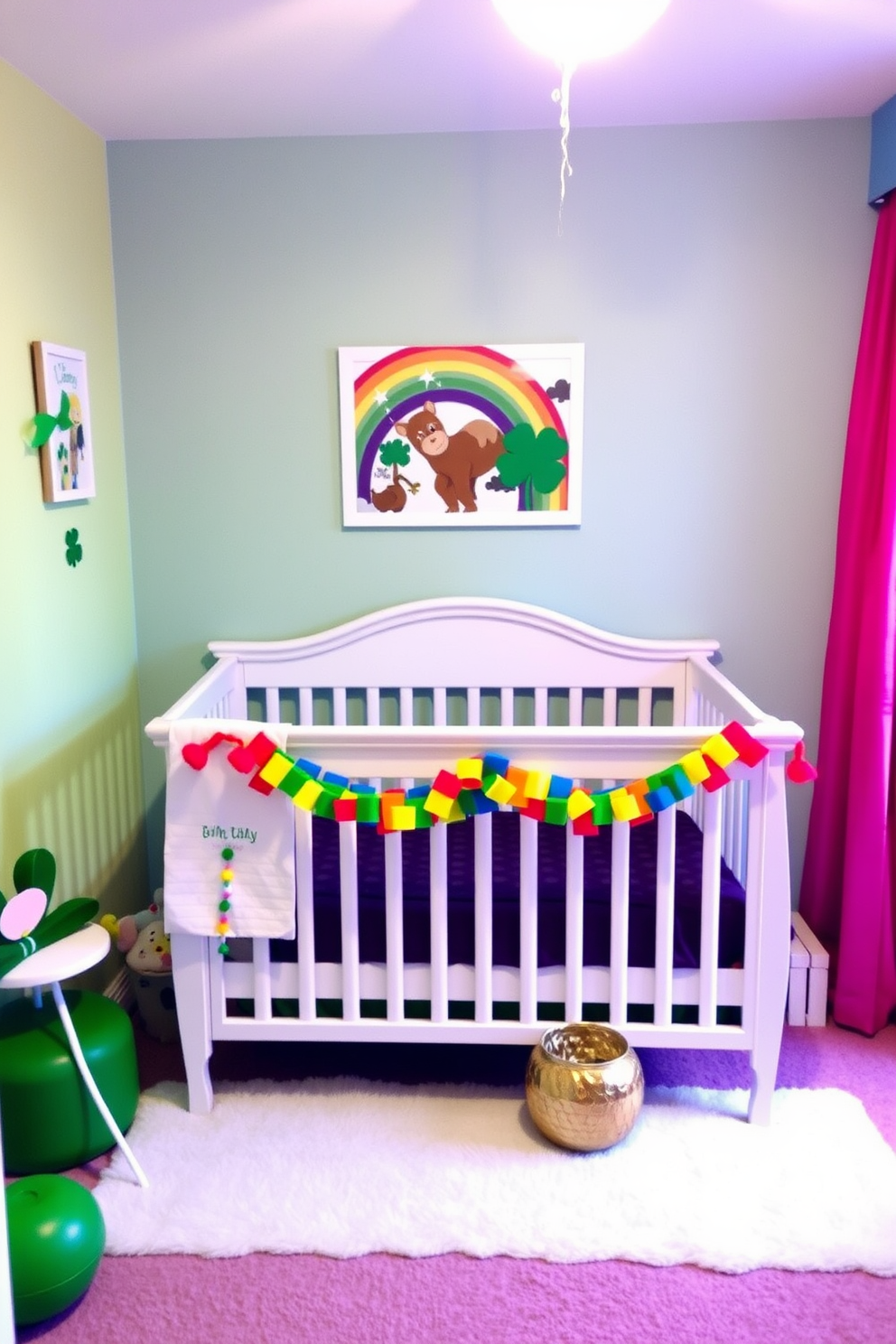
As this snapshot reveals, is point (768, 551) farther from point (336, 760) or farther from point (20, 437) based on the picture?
point (20, 437)

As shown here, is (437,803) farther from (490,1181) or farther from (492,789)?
(490,1181)

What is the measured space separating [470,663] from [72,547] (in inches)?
39.6

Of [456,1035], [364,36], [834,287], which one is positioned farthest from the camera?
[834,287]

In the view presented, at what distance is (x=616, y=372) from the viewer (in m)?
2.86

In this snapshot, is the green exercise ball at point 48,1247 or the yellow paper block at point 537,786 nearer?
the green exercise ball at point 48,1247

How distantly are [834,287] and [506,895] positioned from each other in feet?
5.46

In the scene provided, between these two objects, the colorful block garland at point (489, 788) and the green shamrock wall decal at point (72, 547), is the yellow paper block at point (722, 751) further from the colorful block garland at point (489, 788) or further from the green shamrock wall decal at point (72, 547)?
the green shamrock wall decal at point (72, 547)

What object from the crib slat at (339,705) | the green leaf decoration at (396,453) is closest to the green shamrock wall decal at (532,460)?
the green leaf decoration at (396,453)

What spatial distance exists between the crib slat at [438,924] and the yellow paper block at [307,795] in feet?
0.76

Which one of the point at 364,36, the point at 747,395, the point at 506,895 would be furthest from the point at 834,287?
the point at 506,895

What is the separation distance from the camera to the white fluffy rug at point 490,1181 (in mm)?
1920

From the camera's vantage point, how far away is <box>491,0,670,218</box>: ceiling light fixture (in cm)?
186

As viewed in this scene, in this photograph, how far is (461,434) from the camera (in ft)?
9.45

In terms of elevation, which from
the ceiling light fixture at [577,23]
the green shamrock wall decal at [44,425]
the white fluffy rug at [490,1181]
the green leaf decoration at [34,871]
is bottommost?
the white fluffy rug at [490,1181]
